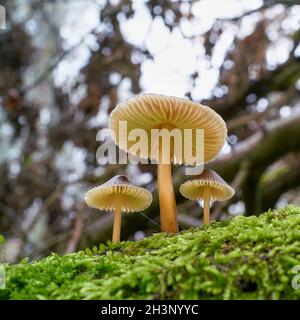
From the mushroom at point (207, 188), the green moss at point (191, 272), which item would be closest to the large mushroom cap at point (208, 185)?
the mushroom at point (207, 188)

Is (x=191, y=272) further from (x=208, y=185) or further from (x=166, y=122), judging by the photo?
(x=166, y=122)

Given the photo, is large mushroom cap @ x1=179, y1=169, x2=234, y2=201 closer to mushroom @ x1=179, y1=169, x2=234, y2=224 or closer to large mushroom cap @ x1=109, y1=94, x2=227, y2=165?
mushroom @ x1=179, y1=169, x2=234, y2=224

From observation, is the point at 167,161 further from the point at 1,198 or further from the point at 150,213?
the point at 1,198

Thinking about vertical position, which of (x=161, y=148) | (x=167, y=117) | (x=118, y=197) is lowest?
(x=118, y=197)

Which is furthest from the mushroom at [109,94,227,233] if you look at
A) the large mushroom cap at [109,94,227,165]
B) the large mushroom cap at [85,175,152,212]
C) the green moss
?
the green moss

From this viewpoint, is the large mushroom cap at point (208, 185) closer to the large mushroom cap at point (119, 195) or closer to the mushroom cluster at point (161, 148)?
the mushroom cluster at point (161, 148)

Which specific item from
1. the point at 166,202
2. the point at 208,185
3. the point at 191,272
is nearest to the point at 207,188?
the point at 208,185
